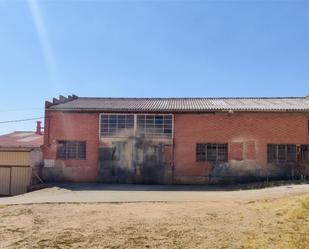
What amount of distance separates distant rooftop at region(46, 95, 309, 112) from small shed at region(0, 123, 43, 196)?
3150 millimetres

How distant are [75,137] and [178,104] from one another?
744 cm

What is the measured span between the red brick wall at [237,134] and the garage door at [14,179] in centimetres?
941

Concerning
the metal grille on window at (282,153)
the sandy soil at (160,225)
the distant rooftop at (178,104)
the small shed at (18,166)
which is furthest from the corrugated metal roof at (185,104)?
the sandy soil at (160,225)

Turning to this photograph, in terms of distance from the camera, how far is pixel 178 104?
25391 millimetres

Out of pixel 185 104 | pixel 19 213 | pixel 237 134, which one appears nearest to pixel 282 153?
pixel 237 134

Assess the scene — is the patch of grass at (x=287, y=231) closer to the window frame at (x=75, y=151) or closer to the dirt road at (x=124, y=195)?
the dirt road at (x=124, y=195)

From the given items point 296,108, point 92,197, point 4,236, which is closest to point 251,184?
point 296,108

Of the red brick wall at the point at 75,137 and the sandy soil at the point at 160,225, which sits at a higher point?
the red brick wall at the point at 75,137

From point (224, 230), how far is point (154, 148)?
13.9 m

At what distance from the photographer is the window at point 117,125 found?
925 inches

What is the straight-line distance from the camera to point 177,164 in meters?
22.9

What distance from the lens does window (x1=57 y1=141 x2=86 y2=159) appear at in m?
23.6

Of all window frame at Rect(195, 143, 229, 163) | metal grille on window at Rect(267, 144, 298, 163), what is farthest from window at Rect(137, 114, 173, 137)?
metal grille on window at Rect(267, 144, 298, 163)

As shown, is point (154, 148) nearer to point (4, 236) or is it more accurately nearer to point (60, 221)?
point (60, 221)
